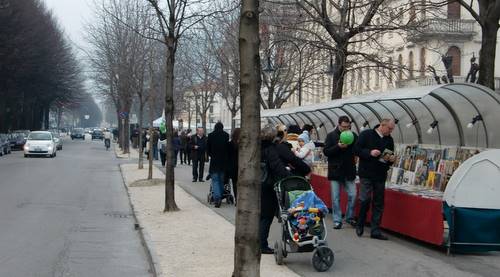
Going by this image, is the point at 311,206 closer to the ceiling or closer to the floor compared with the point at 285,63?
closer to the floor

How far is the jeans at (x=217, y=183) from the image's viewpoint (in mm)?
15695

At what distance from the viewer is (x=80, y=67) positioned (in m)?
80.5

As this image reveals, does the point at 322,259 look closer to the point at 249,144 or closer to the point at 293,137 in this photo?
the point at 249,144

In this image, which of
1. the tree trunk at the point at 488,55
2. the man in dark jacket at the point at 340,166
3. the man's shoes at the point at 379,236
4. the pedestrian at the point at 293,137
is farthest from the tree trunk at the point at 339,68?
the man's shoes at the point at 379,236

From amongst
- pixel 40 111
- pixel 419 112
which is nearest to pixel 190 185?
pixel 419 112

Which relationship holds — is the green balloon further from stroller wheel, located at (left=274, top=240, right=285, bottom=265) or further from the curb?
the curb

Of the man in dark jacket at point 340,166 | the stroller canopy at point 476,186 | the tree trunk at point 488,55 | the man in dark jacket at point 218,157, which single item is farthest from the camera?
the man in dark jacket at point 218,157

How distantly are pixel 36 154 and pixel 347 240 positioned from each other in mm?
35942

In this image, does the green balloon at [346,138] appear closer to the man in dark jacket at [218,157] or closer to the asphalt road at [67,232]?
the asphalt road at [67,232]

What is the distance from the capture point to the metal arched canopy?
11484mm

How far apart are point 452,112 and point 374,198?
2.72 meters

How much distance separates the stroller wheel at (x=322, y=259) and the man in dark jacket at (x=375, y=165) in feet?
7.95

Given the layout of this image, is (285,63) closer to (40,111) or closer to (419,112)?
(419,112)

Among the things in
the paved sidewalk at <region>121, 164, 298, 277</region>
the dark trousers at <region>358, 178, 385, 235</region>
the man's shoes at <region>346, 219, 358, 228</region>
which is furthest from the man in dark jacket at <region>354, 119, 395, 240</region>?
the paved sidewalk at <region>121, 164, 298, 277</region>
